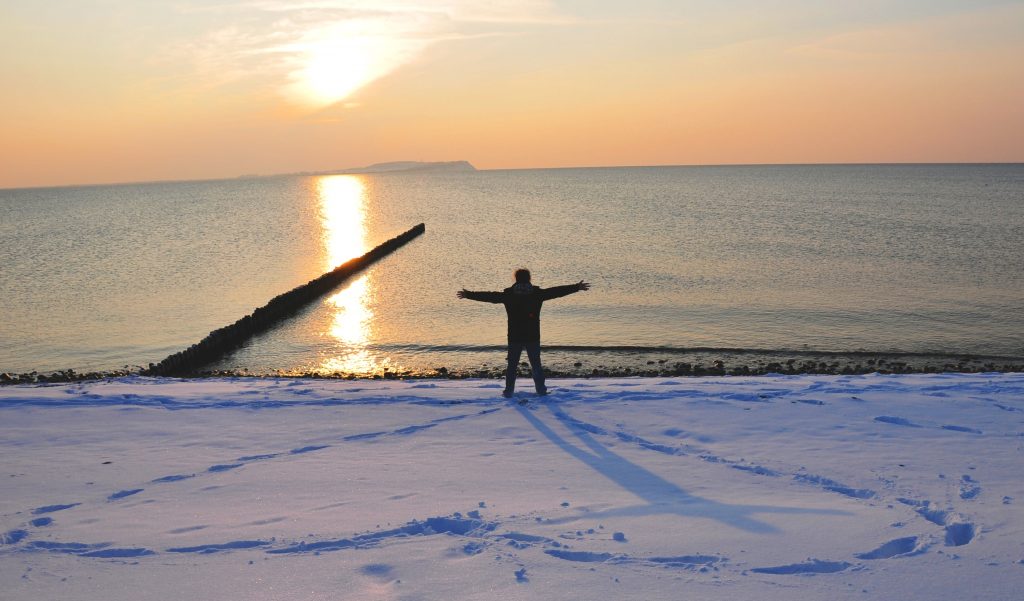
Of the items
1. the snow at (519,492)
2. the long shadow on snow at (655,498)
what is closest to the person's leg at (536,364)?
the snow at (519,492)

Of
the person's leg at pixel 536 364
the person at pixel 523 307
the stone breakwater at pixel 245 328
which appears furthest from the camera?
the stone breakwater at pixel 245 328

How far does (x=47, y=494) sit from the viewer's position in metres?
7.69

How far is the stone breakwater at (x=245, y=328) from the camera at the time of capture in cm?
2055

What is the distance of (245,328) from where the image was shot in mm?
26109

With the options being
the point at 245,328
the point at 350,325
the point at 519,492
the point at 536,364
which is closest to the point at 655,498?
the point at 519,492

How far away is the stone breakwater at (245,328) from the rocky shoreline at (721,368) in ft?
1.81

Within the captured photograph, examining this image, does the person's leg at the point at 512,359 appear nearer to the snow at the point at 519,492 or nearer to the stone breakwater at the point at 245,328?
the snow at the point at 519,492

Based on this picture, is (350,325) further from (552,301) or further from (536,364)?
(536,364)

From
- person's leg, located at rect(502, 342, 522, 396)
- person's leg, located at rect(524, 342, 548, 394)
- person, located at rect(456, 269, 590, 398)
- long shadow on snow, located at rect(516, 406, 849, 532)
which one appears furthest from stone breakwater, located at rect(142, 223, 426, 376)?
long shadow on snow, located at rect(516, 406, 849, 532)

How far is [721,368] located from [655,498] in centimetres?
1212

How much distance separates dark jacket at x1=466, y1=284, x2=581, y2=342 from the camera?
11039 millimetres

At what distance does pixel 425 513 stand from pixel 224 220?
102 m

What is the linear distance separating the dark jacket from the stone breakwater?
1175 centimetres

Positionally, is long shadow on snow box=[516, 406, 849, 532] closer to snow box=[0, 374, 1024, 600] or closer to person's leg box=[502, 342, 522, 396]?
snow box=[0, 374, 1024, 600]
